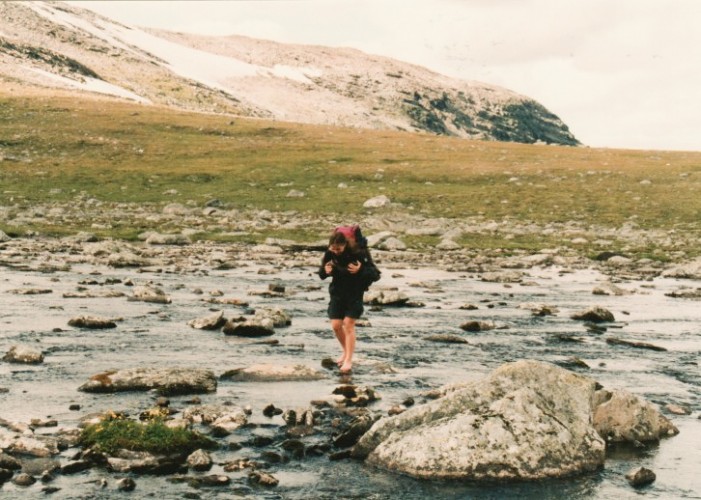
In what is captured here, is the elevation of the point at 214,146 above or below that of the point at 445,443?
above

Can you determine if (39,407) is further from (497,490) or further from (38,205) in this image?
(38,205)

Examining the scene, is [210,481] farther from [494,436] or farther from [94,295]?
[94,295]

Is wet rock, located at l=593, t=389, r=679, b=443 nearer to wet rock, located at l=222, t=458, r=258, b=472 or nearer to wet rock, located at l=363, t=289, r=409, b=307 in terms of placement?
wet rock, located at l=222, t=458, r=258, b=472

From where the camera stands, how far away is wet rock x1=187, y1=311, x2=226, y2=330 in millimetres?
20219

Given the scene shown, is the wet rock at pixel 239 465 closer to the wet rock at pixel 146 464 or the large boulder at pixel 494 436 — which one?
the wet rock at pixel 146 464

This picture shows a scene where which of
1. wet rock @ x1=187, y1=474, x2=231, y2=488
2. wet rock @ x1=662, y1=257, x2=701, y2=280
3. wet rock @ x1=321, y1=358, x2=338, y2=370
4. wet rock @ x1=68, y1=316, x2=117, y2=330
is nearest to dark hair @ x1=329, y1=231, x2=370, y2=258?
wet rock @ x1=321, y1=358, x2=338, y2=370

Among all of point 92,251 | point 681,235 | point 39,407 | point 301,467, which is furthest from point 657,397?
point 681,235

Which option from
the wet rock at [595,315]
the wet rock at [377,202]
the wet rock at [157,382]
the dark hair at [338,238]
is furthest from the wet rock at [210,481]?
the wet rock at [377,202]

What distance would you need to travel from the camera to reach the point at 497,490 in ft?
32.5

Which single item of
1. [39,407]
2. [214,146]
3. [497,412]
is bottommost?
[39,407]

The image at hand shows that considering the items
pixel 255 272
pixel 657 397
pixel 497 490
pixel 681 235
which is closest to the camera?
pixel 497 490

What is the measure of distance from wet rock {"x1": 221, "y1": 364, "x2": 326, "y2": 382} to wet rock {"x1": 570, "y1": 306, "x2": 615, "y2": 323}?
1026cm

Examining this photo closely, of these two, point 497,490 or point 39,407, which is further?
point 39,407

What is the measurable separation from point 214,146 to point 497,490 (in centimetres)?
8267
